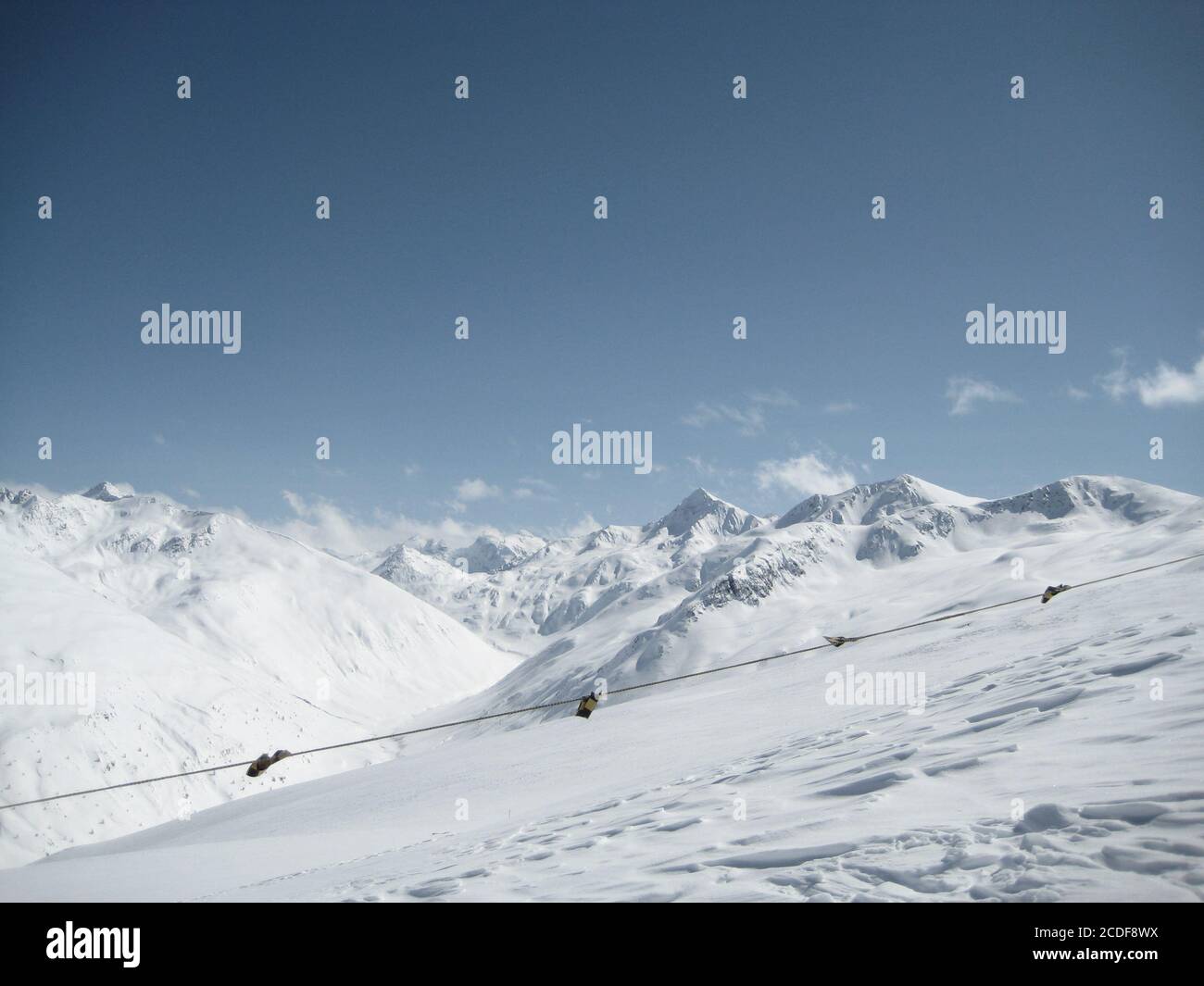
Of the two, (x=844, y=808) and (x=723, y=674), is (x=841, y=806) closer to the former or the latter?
(x=844, y=808)

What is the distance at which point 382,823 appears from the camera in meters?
18.2

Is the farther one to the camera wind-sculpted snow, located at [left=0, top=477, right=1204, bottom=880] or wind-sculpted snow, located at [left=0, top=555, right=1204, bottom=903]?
wind-sculpted snow, located at [left=0, top=477, right=1204, bottom=880]

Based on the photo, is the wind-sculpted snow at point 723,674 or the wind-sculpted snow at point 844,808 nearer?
the wind-sculpted snow at point 844,808

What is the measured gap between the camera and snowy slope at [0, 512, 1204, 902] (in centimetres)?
528

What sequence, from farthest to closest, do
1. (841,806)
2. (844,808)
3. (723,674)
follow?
(723,674) → (841,806) → (844,808)

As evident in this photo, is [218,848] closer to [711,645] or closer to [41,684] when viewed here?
[41,684]

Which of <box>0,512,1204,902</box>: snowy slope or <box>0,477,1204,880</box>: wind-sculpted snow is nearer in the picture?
<box>0,512,1204,902</box>: snowy slope

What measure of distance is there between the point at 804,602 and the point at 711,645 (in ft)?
100

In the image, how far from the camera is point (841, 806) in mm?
7434

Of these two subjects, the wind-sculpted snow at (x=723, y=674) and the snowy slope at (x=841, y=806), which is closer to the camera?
the snowy slope at (x=841, y=806)

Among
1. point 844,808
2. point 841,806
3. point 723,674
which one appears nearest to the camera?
point 844,808

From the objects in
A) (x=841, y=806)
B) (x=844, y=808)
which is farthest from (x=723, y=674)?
(x=844, y=808)

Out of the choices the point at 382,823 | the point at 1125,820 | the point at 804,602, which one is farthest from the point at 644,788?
the point at 804,602

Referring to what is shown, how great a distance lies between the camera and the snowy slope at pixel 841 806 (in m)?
5.28
